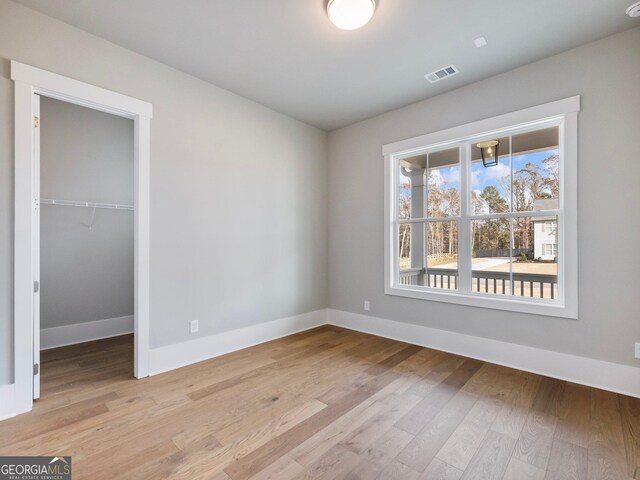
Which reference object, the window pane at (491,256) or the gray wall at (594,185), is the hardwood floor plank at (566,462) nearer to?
the gray wall at (594,185)

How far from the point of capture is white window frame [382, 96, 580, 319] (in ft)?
8.79

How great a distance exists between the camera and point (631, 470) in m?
1.64

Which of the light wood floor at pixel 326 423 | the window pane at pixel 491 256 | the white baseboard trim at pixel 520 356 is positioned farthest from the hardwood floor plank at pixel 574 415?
the window pane at pixel 491 256

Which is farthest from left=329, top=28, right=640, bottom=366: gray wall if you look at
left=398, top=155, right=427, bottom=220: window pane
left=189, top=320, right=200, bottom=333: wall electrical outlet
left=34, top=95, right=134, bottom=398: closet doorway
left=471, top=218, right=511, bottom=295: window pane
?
left=34, top=95, right=134, bottom=398: closet doorway

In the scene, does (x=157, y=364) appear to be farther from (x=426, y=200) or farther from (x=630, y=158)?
(x=630, y=158)

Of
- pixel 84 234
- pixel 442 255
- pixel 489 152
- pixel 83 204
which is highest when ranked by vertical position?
pixel 489 152

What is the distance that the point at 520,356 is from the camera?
293cm

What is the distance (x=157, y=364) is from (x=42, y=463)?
3.84ft

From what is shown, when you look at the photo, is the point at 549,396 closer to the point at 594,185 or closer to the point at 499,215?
the point at 499,215

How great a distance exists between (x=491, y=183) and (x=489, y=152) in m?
0.34

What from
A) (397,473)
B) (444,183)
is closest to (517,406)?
(397,473)

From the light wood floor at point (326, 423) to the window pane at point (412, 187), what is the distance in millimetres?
1817

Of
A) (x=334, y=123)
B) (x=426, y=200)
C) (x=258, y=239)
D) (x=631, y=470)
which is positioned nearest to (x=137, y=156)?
(x=258, y=239)

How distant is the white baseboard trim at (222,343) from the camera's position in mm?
2889
